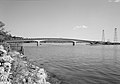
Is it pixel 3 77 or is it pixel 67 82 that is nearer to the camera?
pixel 3 77

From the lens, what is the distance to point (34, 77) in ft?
27.1

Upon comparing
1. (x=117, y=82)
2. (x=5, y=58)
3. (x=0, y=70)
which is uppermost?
(x=5, y=58)

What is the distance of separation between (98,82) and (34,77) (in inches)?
356

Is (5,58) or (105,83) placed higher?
(5,58)

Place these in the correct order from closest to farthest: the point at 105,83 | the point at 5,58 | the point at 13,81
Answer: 1. the point at 13,81
2. the point at 5,58
3. the point at 105,83

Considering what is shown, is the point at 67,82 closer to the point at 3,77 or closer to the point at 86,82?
the point at 86,82

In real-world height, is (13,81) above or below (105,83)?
above

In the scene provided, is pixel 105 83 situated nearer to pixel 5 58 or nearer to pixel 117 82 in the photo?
pixel 117 82

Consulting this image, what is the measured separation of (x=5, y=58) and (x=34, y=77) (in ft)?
8.17

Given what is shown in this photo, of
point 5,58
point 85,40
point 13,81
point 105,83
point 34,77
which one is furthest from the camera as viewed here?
point 85,40

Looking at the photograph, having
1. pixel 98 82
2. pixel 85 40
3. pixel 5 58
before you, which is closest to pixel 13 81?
pixel 5 58

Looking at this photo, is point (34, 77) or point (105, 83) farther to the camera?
point (105, 83)

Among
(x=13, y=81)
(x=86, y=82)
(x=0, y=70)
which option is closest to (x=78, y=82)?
(x=86, y=82)

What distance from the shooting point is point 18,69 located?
8.39 metres
